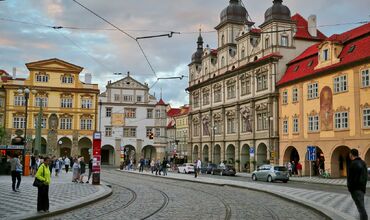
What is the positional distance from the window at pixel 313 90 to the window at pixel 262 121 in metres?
8.74

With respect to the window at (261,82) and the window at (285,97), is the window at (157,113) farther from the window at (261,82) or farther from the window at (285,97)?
the window at (285,97)

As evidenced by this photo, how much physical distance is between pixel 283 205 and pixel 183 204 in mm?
3966

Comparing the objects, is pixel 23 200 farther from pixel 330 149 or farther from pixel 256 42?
pixel 256 42

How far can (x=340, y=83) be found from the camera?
4538 cm

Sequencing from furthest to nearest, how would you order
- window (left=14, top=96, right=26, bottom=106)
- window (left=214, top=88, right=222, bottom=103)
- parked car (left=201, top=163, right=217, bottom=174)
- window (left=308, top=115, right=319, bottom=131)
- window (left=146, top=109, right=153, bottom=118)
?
window (left=146, top=109, right=153, bottom=118), window (left=14, top=96, right=26, bottom=106), window (left=214, top=88, right=222, bottom=103), parked car (left=201, top=163, right=217, bottom=174), window (left=308, top=115, right=319, bottom=131)

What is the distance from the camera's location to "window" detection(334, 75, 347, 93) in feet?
147

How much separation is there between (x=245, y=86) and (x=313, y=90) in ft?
47.5

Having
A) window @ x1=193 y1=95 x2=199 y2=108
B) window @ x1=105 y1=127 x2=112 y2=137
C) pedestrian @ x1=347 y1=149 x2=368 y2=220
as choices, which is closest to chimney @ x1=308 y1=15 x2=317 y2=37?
window @ x1=193 y1=95 x2=199 y2=108

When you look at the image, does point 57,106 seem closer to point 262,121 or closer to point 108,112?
point 108,112

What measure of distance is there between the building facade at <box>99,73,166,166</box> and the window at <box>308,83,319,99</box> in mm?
39572

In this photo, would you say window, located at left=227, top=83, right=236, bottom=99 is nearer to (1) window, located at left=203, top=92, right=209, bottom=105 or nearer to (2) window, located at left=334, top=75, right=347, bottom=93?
(1) window, located at left=203, top=92, right=209, bottom=105

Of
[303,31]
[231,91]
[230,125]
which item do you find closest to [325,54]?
[303,31]

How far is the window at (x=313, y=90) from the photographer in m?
49.2

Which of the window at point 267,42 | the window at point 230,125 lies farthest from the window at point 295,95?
the window at point 230,125
